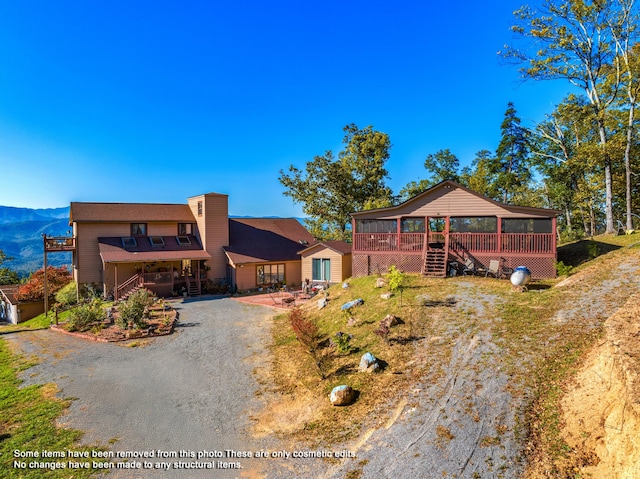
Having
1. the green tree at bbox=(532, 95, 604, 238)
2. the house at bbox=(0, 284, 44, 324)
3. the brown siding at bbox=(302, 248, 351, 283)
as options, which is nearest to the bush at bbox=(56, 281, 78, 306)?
the house at bbox=(0, 284, 44, 324)

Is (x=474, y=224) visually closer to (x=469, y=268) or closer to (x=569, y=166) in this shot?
(x=469, y=268)

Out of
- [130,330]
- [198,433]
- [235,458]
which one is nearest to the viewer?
[235,458]

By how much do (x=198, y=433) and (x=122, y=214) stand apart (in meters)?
23.4

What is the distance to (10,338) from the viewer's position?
17.5 m

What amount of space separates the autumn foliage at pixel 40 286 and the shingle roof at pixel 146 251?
16.6ft

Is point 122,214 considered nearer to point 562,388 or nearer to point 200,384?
point 200,384

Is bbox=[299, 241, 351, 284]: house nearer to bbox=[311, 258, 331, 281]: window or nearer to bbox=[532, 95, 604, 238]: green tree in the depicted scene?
bbox=[311, 258, 331, 281]: window

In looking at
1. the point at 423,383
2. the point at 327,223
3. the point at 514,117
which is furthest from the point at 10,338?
the point at 514,117

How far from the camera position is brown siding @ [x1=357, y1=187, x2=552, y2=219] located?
18.8 meters

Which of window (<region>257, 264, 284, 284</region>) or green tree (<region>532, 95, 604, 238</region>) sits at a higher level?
green tree (<region>532, 95, 604, 238</region>)

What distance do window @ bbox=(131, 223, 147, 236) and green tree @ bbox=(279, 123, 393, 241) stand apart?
49.1 ft

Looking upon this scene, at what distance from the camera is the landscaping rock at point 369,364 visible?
9.73 m

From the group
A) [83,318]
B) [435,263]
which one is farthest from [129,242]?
[435,263]

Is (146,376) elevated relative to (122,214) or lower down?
lower down
